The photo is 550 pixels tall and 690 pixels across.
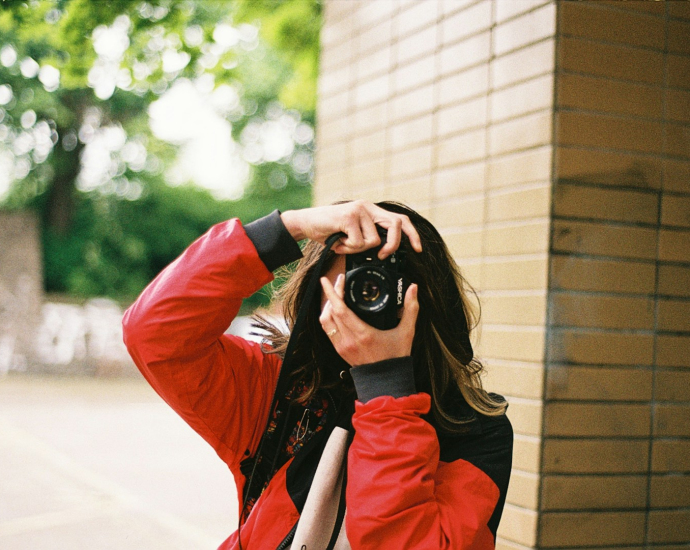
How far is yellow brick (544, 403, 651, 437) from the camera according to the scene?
252cm

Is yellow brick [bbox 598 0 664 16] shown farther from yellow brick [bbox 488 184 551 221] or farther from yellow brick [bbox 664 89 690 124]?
yellow brick [bbox 488 184 551 221]

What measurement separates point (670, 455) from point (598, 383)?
415 mm

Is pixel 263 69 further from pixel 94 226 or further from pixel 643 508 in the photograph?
pixel 643 508

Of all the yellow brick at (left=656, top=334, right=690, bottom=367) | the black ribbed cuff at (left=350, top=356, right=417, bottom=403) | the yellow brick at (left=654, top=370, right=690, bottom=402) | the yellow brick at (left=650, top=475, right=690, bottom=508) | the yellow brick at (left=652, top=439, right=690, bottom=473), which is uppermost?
the black ribbed cuff at (left=350, top=356, right=417, bottom=403)

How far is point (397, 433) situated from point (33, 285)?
1137cm

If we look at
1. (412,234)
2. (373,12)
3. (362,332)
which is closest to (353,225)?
(412,234)

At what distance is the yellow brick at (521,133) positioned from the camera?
102 inches

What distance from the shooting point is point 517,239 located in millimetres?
2654

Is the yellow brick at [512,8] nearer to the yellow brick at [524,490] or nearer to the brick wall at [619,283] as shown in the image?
the brick wall at [619,283]

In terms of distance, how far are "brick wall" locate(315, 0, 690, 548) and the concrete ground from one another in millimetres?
2084

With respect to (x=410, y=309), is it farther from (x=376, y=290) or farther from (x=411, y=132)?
(x=411, y=132)

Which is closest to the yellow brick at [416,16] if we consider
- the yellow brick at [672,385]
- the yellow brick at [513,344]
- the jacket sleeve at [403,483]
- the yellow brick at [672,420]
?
the yellow brick at [513,344]

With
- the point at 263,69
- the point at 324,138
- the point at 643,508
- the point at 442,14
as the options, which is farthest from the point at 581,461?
the point at 263,69

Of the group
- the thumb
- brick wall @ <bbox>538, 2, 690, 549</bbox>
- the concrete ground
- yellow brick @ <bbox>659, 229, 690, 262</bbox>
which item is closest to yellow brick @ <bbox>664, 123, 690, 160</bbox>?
brick wall @ <bbox>538, 2, 690, 549</bbox>
